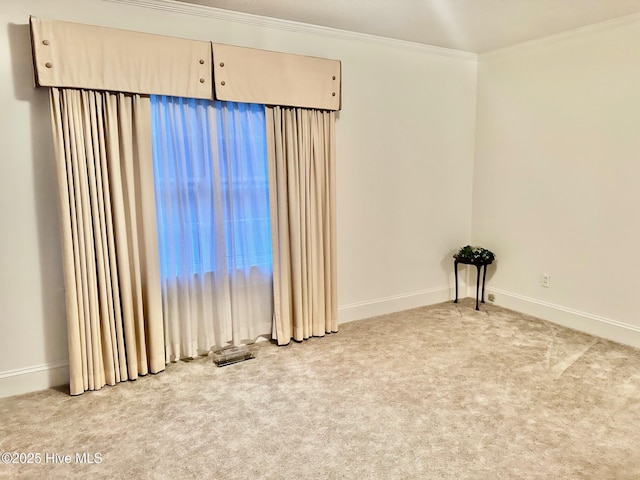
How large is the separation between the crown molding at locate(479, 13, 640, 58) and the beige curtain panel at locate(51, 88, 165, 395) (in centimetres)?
323

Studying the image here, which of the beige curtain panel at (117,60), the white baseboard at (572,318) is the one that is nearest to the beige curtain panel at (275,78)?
the beige curtain panel at (117,60)

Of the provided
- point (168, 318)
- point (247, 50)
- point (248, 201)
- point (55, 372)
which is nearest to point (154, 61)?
point (247, 50)

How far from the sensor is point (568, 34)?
3596 millimetres

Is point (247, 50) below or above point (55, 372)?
above

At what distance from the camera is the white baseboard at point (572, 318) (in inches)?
133

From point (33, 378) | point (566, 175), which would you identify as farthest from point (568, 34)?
point (33, 378)

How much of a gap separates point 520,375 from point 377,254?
1.59 m

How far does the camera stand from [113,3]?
276cm

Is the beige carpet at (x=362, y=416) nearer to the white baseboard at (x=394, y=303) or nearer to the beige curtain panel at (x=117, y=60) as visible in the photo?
the white baseboard at (x=394, y=303)

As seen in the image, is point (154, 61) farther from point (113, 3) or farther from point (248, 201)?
point (248, 201)

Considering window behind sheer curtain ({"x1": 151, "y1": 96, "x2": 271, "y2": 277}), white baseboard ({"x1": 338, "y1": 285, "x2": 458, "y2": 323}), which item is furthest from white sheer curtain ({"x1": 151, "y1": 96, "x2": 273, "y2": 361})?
white baseboard ({"x1": 338, "y1": 285, "x2": 458, "y2": 323})

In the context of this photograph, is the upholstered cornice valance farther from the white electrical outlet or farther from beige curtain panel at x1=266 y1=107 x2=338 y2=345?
the white electrical outlet

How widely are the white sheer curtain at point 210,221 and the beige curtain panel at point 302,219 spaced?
0.32 feet

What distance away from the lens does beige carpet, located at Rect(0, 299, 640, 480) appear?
6.72 feet
